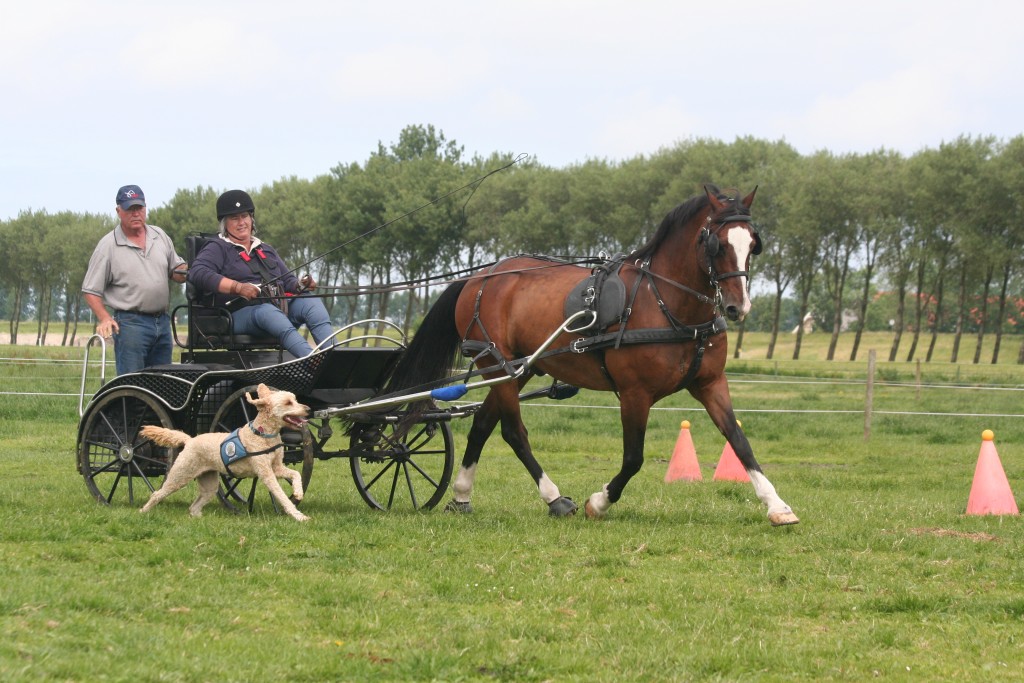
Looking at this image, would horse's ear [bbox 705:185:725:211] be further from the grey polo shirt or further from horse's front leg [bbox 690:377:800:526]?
the grey polo shirt

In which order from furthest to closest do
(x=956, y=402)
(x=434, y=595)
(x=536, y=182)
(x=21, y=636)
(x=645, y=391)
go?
(x=536, y=182) → (x=956, y=402) → (x=645, y=391) → (x=434, y=595) → (x=21, y=636)

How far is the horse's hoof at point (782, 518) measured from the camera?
26.0ft

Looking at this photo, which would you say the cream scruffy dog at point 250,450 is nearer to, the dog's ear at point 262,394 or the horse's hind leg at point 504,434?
the dog's ear at point 262,394

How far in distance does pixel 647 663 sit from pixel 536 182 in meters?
52.1

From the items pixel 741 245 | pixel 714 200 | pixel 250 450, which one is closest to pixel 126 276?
pixel 250 450

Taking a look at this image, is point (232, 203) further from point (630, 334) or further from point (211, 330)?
point (630, 334)

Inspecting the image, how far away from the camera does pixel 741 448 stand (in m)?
8.16

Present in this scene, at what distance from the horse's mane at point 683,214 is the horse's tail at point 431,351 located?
5.82 ft

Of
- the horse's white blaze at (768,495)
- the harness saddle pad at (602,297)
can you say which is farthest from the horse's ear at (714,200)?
the horse's white blaze at (768,495)

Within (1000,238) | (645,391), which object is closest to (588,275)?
(645,391)

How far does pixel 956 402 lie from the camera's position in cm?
2358

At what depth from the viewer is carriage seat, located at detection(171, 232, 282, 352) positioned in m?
8.80

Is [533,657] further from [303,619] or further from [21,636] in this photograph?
[21,636]

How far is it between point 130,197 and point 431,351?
8.81 feet
